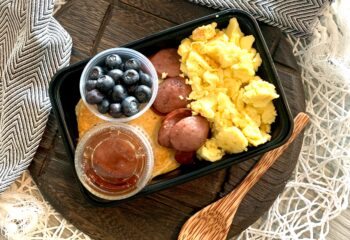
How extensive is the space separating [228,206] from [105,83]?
0.37 metres

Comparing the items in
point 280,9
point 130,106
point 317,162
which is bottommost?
point 317,162

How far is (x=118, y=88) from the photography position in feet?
3.48

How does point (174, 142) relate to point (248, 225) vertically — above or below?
above

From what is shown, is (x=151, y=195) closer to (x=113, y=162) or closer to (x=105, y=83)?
(x=113, y=162)

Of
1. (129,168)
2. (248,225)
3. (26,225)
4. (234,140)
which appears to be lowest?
(26,225)

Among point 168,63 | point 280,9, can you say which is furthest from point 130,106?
point 280,9

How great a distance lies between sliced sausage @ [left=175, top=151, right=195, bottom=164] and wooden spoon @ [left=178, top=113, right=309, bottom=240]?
115mm

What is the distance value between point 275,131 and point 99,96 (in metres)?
0.36

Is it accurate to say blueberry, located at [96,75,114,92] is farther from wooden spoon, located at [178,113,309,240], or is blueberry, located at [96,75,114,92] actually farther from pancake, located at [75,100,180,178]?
wooden spoon, located at [178,113,309,240]

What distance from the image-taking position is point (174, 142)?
111 centimetres

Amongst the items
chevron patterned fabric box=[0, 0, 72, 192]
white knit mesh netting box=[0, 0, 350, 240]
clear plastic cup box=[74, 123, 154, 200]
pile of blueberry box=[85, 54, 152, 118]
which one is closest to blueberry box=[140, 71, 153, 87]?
pile of blueberry box=[85, 54, 152, 118]

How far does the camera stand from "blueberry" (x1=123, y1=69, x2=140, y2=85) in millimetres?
1070

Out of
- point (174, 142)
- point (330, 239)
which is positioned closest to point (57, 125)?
point (174, 142)

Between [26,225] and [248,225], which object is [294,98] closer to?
[248,225]
